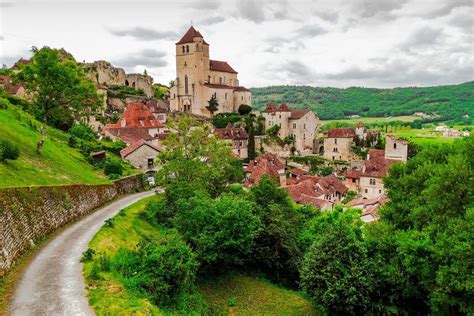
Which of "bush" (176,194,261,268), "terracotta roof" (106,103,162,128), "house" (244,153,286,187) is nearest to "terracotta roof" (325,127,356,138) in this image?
"house" (244,153,286,187)

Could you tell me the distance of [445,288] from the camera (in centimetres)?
2017

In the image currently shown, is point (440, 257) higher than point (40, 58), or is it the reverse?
point (40, 58)

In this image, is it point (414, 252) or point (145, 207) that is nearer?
point (414, 252)

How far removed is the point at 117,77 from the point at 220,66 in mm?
26992

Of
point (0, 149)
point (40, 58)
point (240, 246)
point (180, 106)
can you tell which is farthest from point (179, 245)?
point (180, 106)

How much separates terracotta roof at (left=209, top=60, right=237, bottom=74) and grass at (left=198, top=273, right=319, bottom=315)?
261ft

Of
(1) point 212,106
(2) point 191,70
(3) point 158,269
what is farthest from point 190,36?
(3) point 158,269

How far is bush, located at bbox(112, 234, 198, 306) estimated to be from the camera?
→ 744 inches

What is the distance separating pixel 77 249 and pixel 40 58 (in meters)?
26.5

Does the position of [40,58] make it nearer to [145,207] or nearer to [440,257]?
[145,207]

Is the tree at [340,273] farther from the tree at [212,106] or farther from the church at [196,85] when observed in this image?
the church at [196,85]

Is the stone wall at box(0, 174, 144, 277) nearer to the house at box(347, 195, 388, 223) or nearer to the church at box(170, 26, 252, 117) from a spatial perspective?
the house at box(347, 195, 388, 223)

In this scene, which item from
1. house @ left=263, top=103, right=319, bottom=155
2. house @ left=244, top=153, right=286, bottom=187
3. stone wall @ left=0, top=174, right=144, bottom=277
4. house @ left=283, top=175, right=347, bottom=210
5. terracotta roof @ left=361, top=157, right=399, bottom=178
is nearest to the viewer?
stone wall @ left=0, top=174, right=144, bottom=277

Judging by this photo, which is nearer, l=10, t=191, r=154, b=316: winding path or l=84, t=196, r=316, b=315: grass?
l=10, t=191, r=154, b=316: winding path
